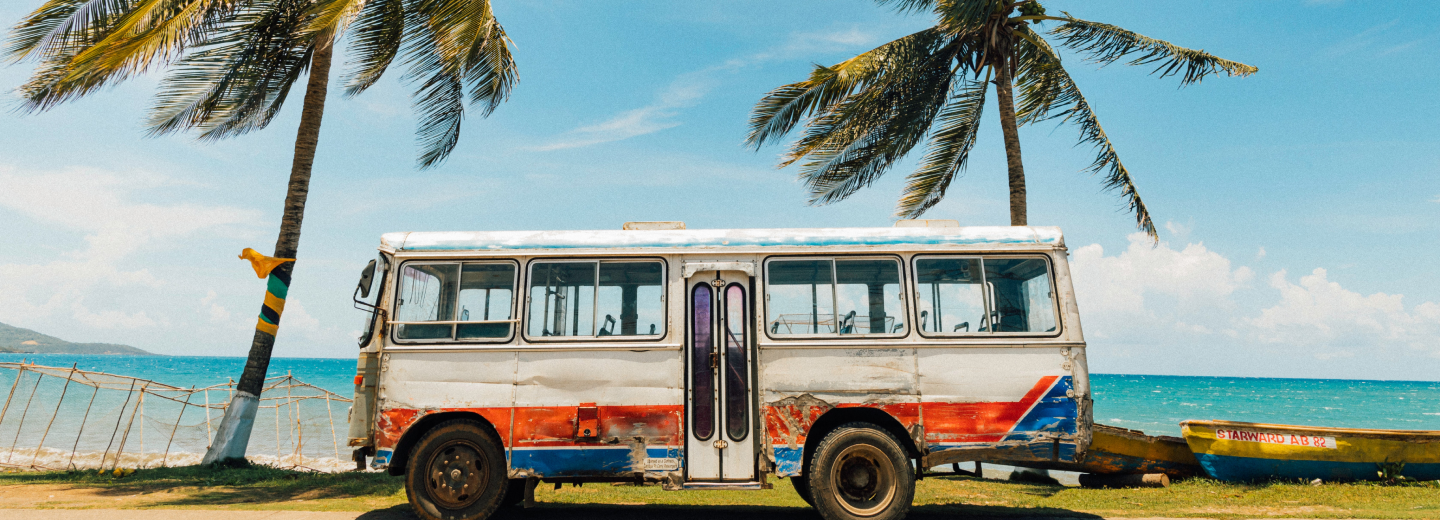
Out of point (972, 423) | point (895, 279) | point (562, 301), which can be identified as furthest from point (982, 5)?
point (562, 301)

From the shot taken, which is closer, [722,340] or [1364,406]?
[722,340]

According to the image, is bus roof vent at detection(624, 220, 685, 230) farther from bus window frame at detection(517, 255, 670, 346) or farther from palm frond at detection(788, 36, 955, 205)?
palm frond at detection(788, 36, 955, 205)

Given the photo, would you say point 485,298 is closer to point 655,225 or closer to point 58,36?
point 655,225

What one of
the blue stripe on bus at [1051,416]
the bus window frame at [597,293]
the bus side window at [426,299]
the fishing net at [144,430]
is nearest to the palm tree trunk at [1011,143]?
the blue stripe on bus at [1051,416]

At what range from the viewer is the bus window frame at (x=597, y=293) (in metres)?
7.35

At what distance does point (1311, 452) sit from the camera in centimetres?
1147

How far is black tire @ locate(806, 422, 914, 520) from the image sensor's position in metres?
7.20

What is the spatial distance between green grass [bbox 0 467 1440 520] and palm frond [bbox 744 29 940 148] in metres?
6.36

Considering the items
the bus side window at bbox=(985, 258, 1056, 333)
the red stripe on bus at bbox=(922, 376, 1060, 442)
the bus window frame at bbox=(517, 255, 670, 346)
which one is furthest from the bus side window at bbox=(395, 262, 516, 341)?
the bus side window at bbox=(985, 258, 1056, 333)

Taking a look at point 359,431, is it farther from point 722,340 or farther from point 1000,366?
point 1000,366

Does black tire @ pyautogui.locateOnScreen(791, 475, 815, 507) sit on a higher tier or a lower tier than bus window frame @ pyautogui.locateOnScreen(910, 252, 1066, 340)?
lower

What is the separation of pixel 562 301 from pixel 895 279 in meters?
3.26

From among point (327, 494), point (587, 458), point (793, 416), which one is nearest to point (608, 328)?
point (587, 458)

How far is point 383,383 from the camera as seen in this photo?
730cm
